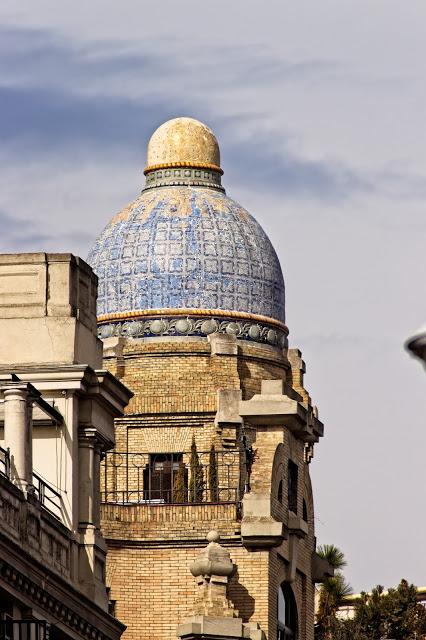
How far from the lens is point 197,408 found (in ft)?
199

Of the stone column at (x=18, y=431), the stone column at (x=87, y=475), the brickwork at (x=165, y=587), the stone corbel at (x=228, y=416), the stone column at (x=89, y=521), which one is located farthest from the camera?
the stone corbel at (x=228, y=416)

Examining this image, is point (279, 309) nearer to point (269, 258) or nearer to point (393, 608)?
point (269, 258)

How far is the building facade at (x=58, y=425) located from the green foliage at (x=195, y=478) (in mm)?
13809

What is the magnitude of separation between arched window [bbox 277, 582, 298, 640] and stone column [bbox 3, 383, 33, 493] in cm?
1774

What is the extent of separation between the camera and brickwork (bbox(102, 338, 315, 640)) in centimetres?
5469

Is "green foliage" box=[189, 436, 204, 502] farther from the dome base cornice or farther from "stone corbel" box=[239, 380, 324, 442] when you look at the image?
the dome base cornice

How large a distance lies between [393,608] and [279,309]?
59.2 feet

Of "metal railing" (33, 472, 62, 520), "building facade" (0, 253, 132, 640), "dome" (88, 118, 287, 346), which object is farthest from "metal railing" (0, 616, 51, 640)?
"dome" (88, 118, 287, 346)

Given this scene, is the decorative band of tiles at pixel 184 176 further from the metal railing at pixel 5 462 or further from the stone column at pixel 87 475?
the metal railing at pixel 5 462

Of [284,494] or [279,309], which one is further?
[279,309]

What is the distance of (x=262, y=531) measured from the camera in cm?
5441

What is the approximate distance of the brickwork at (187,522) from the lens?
54.7 meters

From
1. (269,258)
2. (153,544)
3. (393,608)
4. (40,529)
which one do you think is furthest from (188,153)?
(40,529)

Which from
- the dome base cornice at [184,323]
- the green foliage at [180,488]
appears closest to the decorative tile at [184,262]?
the dome base cornice at [184,323]
